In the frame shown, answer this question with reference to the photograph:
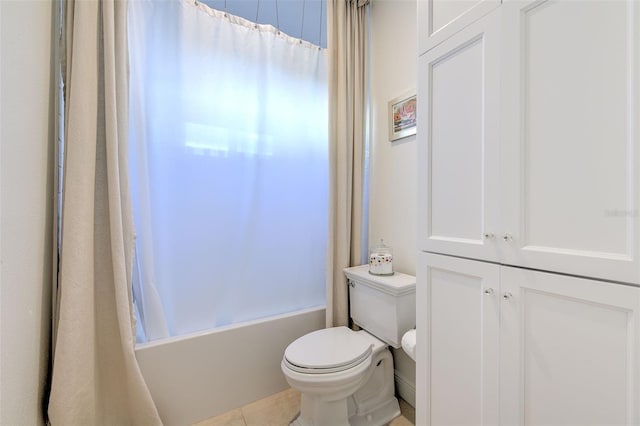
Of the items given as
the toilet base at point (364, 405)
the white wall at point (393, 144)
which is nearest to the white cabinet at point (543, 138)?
the white wall at point (393, 144)

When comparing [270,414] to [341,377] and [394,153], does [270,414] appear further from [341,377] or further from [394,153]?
[394,153]

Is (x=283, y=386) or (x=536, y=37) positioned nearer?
(x=536, y=37)

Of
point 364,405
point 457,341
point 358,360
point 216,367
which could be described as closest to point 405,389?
point 364,405

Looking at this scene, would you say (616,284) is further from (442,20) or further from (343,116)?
(343,116)

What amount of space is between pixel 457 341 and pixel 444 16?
1062 millimetres

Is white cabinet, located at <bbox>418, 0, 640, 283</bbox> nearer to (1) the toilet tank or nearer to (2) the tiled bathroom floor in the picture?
(1) the toilet tank

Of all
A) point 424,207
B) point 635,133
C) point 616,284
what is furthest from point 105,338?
point 635,133

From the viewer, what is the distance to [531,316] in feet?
2.19

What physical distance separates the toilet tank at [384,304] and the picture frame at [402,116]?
85 cm

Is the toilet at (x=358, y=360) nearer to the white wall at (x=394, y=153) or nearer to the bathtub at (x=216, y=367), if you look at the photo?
the white wall at (x=394, y=153)

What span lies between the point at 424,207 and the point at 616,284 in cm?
49

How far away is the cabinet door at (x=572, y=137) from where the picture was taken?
1.72ft

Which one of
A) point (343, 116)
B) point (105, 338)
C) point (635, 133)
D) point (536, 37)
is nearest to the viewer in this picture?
point (635, 133)

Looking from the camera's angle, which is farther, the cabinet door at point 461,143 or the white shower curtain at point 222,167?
the white shower curtain at point 222,167
